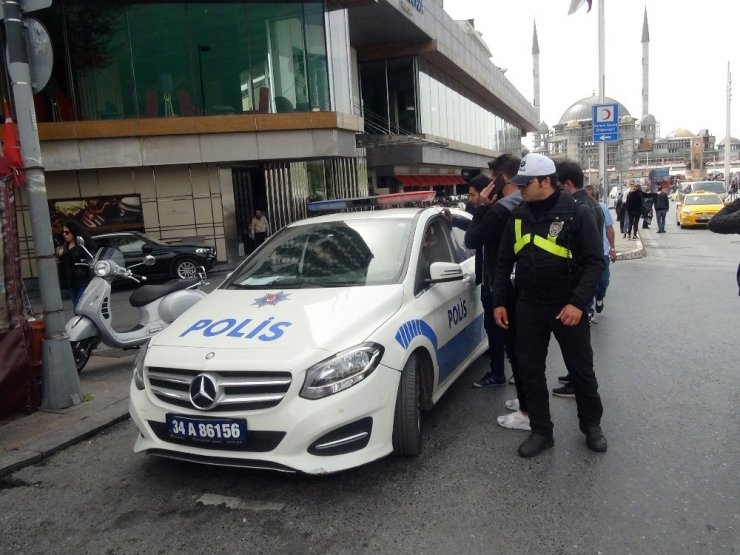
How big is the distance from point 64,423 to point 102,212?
540 inches

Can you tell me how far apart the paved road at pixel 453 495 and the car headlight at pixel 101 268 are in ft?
6.68

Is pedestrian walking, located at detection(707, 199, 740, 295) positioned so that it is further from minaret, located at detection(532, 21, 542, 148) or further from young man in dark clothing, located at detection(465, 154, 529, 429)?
minaret, located at detection(532, 21, 542, 148)

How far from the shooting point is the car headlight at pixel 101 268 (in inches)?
244

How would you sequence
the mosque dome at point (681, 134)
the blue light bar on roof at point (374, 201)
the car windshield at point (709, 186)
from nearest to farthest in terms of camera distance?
the blue light bar on roof at point (374, 201), the car windshield at point (709, 186), the mosque dome at point (681, 134)

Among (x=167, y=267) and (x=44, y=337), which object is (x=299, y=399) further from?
(x=167, y=267)

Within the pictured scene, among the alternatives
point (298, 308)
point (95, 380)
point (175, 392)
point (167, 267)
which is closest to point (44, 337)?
point (95, 380)

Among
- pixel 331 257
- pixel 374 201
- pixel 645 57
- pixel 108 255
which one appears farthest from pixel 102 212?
pixel 645 57

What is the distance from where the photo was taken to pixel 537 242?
3.67 m

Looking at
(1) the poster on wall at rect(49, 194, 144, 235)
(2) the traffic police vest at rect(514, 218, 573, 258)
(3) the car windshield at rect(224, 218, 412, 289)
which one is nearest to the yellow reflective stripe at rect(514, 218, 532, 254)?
(2) the traffic police vest at rect(514, 218, 573, 258)

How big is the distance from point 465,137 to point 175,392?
32.9 metres

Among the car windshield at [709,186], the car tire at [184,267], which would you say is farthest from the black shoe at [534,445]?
the car windshield at [709,186]

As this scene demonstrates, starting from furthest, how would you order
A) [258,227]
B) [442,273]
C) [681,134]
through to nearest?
1. [681,134]
2. [258,227]
3. [442,273]

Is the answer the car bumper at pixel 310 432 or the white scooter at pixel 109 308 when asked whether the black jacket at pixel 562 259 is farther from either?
the white scooter at pixel 109 308

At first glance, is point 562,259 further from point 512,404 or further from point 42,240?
point 42,240
